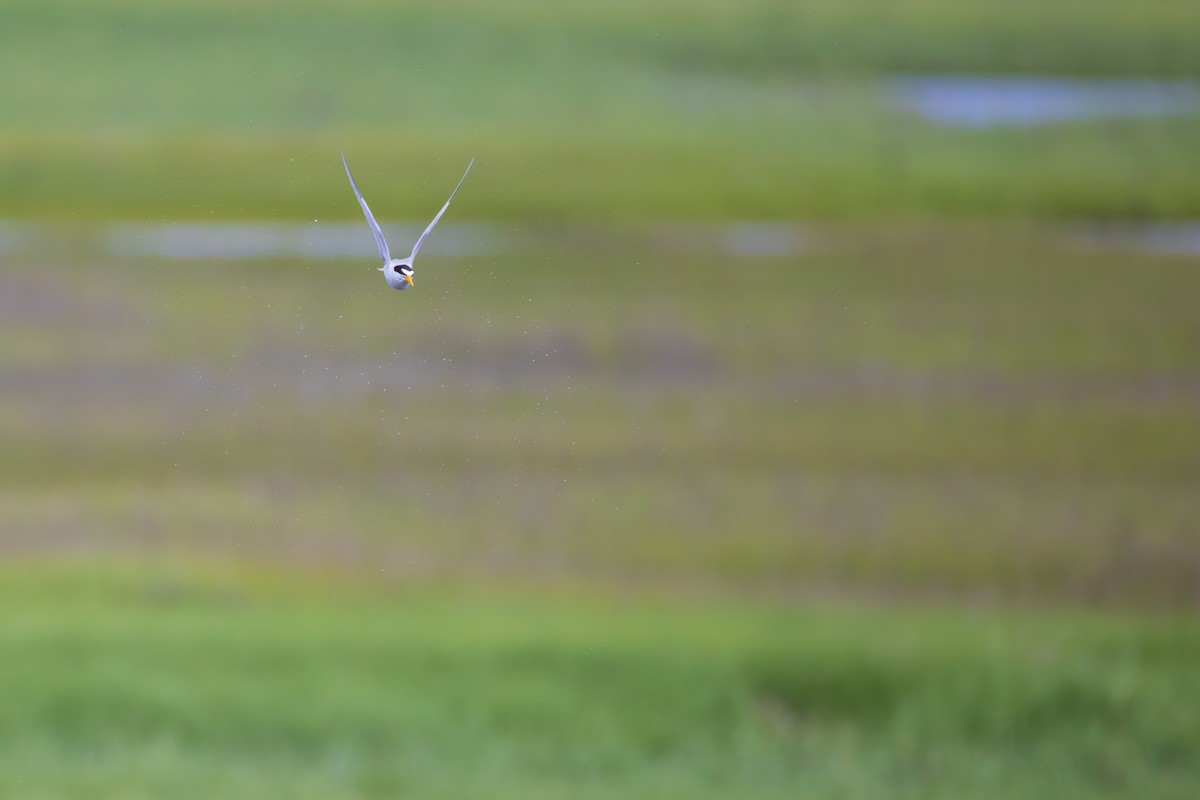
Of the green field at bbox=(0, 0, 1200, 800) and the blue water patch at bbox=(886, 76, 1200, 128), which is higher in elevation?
the blue water patch at bbox=(886, 76, 1200, 128)

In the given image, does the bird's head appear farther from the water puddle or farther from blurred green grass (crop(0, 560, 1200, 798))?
the water puddle

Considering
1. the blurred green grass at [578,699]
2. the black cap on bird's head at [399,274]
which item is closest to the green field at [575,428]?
the blurred green grass at [578,699]

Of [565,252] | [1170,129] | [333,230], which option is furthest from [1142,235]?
[333,230]

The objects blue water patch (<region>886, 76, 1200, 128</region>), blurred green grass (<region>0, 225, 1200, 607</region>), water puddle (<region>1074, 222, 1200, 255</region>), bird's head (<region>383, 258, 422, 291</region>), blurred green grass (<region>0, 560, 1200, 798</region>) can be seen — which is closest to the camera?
bird's head (<region>383, 258, 422, 291</region>)

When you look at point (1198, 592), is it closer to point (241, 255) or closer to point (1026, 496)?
point (1026, 496)

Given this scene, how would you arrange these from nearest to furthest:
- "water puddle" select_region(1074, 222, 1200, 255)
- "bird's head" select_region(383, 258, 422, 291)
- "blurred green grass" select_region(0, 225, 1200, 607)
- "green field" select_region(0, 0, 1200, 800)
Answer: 1. "bird's head" select_region(383, 258, 422, 291)
2. "green field" select_region(0, 0, 1200, 800)
3. "blurred green grass" select_region(0, 225, 1200, 607)
4. "water puddle" select_region(1074, 222, 1200, 255)

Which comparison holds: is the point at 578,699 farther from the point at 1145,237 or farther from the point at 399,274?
the point at 1145,237

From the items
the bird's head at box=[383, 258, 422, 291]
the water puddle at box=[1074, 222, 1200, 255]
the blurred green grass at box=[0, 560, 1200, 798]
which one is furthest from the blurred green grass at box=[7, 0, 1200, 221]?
the bird's head at box=[383, 258, 422, 291]

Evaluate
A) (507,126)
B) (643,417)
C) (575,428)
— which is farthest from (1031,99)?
(575,428)
